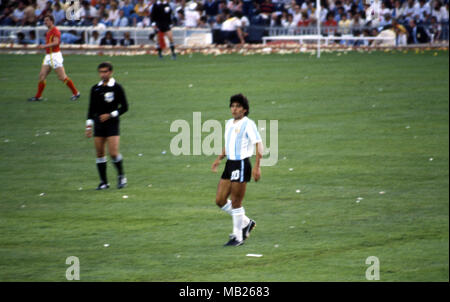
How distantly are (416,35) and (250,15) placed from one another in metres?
8.12

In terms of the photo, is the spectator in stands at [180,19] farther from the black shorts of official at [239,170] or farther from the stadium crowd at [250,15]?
the black shorts of official at [239,170]

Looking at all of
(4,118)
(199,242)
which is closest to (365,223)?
(199,242)

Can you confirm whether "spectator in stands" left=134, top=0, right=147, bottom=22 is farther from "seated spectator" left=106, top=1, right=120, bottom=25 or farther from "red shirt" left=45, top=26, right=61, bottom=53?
"red shirt" left=45, top=26, right=61, bottom=53

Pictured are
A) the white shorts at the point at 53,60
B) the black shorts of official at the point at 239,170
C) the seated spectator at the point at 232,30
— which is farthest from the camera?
the seated spectator at the point at 232,30

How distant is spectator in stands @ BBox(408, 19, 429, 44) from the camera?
34.3m

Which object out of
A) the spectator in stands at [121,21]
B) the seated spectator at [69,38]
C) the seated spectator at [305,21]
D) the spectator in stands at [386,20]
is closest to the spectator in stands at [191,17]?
the spectator in stands at [121,21]

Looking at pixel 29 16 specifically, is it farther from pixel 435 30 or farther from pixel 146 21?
pixel 435 30

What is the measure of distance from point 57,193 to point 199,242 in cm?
364

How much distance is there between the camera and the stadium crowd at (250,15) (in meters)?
34.4

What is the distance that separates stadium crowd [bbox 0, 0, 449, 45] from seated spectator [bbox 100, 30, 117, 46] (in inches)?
1.3

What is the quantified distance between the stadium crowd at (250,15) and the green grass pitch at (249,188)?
10470 mm

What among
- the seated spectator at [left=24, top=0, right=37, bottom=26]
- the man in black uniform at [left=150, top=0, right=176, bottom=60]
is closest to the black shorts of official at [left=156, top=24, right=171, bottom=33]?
the man in black uniform at [left=150, top=0, right=176, bottom=60]

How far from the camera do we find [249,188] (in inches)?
500

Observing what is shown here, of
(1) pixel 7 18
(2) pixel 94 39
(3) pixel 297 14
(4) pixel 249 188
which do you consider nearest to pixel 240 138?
(4) pixel 249 188
